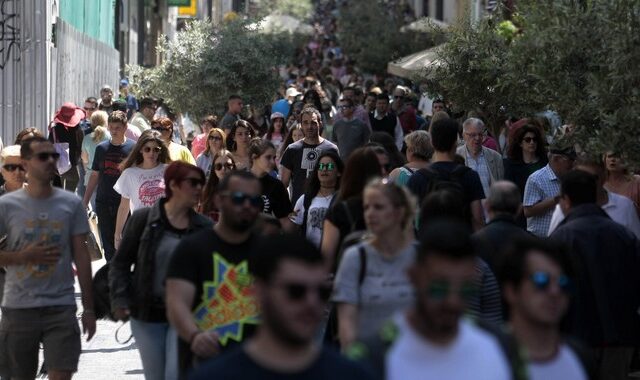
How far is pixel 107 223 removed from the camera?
516 inches

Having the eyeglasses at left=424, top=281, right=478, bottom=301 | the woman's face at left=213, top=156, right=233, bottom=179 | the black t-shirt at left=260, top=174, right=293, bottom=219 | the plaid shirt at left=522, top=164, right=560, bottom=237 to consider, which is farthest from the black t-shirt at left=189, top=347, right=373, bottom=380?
the woman's face at left=213, top=156, right=233, bottom=179

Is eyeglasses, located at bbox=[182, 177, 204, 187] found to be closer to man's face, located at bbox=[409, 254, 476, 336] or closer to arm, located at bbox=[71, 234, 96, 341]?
arm, located at bbox=[71, 234, 96, 341]

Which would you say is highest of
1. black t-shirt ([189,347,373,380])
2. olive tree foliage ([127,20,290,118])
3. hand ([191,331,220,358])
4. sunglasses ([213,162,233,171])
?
olive tree foliage ([127,20,290,118])

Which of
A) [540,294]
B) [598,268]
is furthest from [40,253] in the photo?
[540,294]

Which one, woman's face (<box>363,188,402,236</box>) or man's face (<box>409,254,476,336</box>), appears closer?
man's face (<box>409,254,476,336</box>)

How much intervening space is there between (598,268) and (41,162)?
287cm

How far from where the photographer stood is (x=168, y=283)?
671cm

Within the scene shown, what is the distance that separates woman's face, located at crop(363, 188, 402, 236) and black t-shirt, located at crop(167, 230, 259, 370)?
569 mm

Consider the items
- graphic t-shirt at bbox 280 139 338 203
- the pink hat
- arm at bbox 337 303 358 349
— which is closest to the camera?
arm at bbox 337 303 358 349

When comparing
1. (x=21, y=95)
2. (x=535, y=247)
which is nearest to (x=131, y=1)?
(x=21, y=95)

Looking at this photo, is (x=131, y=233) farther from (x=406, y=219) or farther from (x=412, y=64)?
(x=412, y=64)

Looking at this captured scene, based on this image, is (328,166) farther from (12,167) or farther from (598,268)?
(598,268)

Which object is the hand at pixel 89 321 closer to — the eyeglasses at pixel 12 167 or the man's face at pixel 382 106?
the eyeglasses at pixel 12 167

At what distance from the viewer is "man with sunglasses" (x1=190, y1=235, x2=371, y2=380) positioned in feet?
13.1
